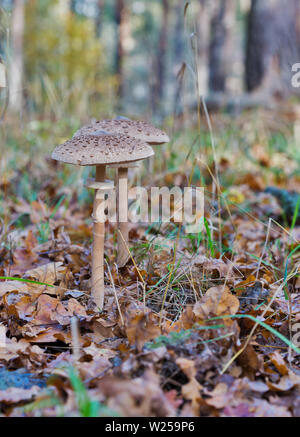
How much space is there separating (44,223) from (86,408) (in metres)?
Result: 2.06

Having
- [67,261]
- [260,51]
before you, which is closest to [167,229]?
[67,261]

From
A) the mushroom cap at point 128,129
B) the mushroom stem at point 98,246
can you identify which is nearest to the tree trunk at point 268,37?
the mushroom cap at point 128,129

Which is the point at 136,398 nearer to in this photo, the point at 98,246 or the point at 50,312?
the point at 50,312

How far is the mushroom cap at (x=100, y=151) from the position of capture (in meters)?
1.75

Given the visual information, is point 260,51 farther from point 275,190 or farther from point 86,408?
point 86,408

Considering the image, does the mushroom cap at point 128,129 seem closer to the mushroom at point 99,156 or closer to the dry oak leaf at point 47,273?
the mushroom at point 99,156

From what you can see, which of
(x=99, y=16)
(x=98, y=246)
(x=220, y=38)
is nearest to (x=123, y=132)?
(x=98, y=246)

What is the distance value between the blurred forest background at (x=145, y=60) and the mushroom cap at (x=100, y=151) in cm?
66

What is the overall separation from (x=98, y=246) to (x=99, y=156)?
53cm

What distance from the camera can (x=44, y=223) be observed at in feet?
9.89

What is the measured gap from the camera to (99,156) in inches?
69.1

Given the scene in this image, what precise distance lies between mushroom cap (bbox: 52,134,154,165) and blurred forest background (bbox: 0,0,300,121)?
66 centimetres
